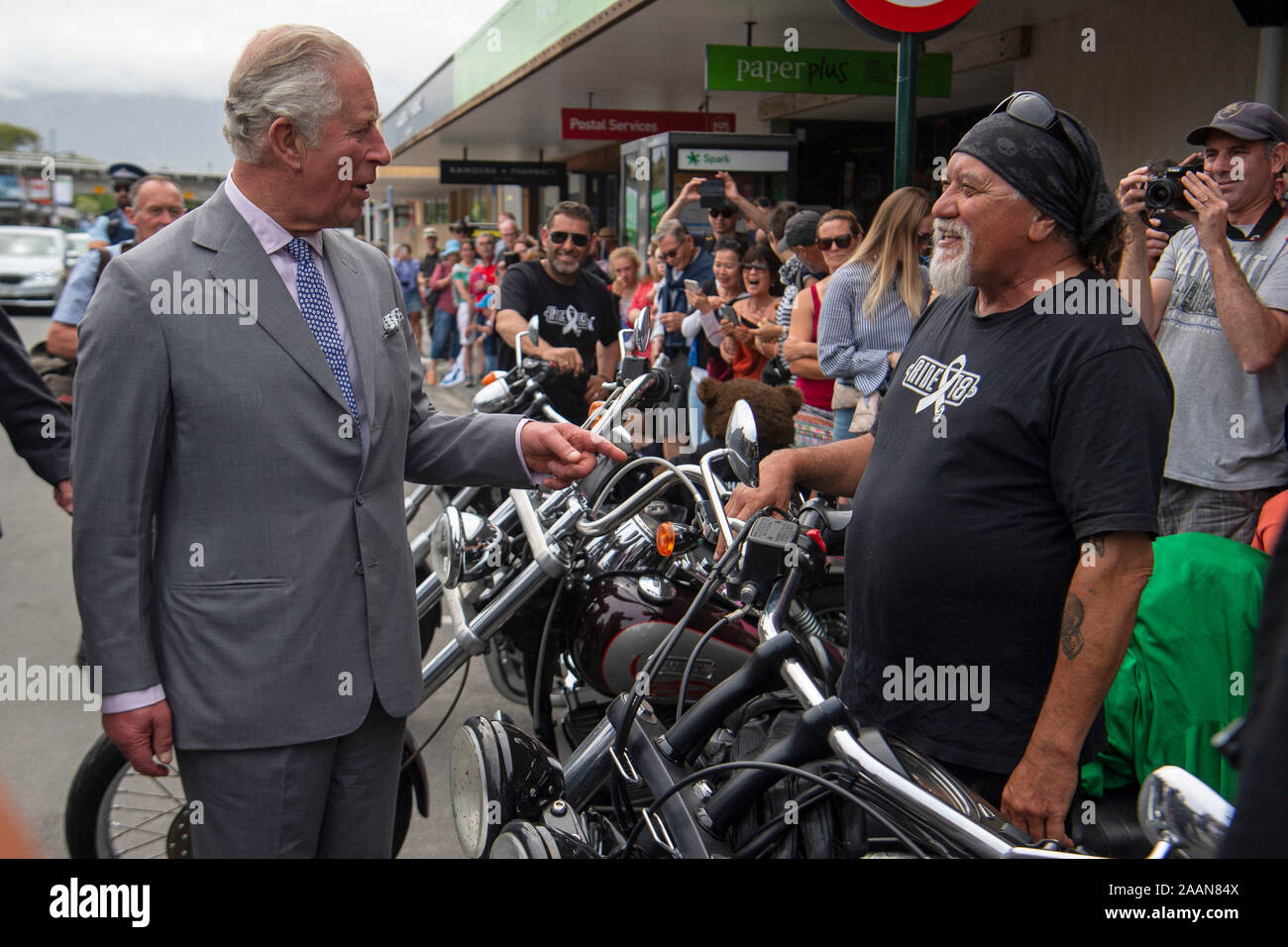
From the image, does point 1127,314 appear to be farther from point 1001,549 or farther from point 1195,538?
point 1195,538

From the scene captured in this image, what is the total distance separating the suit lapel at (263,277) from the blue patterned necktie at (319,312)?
0.04 metres

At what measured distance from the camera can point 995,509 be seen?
194 centimetres

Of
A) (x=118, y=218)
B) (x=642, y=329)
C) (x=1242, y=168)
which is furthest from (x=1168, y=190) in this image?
(x=118, y=218)

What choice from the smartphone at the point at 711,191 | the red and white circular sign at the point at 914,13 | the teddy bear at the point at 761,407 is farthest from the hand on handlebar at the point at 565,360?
the smartphone at the point at 711,191

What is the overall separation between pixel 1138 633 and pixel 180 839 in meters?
2.54

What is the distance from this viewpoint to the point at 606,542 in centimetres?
315

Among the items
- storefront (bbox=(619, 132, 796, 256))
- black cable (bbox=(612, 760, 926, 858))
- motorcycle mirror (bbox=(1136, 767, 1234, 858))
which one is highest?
storefront (bbox=(619, 132, 796, 256))

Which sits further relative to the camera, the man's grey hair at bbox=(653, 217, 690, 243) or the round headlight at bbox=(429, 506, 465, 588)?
the man's grey hair at bbox=(653, 217, 690, 243)

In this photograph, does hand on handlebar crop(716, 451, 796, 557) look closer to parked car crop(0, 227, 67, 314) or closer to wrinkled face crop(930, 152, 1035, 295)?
wrinkled face crop(930, 152, 1035, 295)

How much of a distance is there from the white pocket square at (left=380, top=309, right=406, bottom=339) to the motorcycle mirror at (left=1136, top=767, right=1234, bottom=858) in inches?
63.2

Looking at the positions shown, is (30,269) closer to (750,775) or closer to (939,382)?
(939,382)

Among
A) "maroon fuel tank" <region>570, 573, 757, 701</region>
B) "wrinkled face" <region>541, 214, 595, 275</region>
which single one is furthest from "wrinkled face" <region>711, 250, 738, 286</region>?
"maroon fuel tank" <region>570, 573, 757, 701</region>

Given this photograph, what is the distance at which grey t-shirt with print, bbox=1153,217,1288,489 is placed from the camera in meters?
3.42
